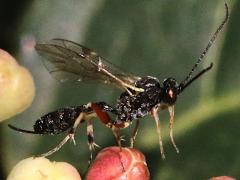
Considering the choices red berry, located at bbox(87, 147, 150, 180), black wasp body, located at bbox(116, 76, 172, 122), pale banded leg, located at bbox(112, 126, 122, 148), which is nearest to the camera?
red berry, located at bbox(87, 147, 150, 180)

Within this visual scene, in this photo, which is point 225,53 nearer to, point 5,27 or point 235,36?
point 235,36

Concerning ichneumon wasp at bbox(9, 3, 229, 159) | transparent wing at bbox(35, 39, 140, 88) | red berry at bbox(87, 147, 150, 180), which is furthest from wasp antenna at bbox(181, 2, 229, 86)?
red berry at bbox(87, 147, 150, 180)

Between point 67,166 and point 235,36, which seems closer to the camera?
point 67,166

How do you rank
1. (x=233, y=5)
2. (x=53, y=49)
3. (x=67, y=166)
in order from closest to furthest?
(x=67, y=166) < (x=53, y=49) < (x=233, y=5)

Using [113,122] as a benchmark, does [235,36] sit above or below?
above

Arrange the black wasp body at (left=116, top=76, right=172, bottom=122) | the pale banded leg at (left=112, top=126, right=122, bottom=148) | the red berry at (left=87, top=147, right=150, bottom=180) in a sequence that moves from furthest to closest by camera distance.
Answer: the black wasp body at (left=116, top=76, right=172, bottom=122)
the pale banded leg at (left=112, top=126, right=122, bottom=148)
the red berry at (left=87, top=147, right=150, bottom=180)

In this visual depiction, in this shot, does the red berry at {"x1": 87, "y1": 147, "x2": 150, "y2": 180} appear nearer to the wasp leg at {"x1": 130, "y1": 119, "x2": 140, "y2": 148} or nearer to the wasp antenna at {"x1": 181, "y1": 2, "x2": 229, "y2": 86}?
the wasp leg at {"x1": 130, "y1": 119, "x2": 140, "y2": 148}

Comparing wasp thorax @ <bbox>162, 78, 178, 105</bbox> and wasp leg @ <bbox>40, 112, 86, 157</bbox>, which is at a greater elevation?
wasp thorax @ <bbox>162, 78, 178, 105</bbox>

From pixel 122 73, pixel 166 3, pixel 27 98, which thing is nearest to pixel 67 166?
pixel 27 98
